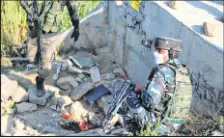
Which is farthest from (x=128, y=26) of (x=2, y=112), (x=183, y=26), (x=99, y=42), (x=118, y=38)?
(x=2, y=112)

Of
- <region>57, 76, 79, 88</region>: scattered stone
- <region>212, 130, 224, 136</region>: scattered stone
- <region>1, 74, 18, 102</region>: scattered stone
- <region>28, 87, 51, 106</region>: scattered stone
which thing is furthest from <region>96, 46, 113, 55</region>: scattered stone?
<region>212, 130, 224, 136</region>: scattered stone

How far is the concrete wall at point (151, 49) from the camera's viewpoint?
5707mm

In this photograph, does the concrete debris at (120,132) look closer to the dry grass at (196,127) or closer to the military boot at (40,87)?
the dry grass at (196,127)

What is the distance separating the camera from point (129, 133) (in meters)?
4.67

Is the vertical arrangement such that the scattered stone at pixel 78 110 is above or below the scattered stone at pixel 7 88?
below

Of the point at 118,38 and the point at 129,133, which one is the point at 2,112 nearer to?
the point at 129,133

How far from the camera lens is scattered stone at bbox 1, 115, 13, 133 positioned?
208 inches

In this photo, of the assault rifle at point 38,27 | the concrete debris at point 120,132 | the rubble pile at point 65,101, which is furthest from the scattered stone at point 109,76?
the concrete debris at point 120,132

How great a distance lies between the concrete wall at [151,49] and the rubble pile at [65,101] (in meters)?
0.58

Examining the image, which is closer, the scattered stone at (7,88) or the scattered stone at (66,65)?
the scattered stone at (7,88)

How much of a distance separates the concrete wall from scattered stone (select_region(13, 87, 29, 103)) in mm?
2304

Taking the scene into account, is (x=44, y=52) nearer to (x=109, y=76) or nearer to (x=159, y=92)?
(x=109, y=76)

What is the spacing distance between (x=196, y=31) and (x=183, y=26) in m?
0.24

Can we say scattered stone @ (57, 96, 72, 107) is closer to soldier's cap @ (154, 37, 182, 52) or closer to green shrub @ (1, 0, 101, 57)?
green shrub @ (1, 0, 101, 57)
